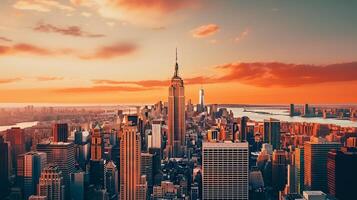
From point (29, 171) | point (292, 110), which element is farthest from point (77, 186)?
point (292, 110)

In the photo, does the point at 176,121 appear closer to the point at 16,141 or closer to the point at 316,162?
the point at 316,162

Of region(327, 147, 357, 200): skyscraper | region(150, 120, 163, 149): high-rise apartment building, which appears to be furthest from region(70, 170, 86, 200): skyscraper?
region(327, 147, 357, 200): skyscraper

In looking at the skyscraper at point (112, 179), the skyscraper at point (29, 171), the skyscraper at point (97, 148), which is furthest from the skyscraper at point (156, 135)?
the skyscraper at point (29, 171)

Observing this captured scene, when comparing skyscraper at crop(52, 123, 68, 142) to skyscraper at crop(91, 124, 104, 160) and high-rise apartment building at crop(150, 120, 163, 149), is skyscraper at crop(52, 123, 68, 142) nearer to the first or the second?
skyscraper at crop(91, 124, 104, 160)

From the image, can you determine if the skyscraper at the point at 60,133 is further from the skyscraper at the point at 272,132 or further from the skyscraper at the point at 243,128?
the skyscraper at the point at 272,132

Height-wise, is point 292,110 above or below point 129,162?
above

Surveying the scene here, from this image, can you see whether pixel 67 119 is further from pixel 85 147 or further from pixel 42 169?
pixel 85 147

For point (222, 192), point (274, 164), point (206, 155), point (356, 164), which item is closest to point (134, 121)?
point (206, 155)
